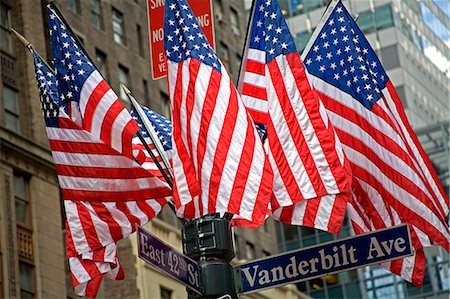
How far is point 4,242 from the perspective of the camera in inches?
1347

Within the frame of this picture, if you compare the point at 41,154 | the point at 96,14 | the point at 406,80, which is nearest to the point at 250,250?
the point at 96,14

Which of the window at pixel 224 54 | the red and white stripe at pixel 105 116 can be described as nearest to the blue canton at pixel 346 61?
the red and white stripe at pixel 105 116

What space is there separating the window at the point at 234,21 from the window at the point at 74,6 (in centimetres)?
1351

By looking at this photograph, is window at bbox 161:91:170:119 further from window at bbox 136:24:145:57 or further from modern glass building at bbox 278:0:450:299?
modern glass building at bbox 278:0:450:299

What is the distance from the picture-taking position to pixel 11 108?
37750 millimetres

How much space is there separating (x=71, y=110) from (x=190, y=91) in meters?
2.00

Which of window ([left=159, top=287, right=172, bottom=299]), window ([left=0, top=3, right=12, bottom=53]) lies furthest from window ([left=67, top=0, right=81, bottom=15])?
window ([left=159, top=287, right=172, bottom=299])

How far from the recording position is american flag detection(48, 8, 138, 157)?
14227 millimetres

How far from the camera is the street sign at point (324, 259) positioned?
1201 cm

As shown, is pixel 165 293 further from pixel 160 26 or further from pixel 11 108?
pixel 160 26

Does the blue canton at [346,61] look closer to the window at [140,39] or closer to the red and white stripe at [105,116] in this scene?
the red and white stripe at [105,116]

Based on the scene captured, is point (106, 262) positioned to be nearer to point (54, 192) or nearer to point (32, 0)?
point (54, 192)

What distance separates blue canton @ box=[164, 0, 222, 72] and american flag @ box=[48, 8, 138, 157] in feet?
3.54

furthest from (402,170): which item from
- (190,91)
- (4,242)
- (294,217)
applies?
(4,242)
